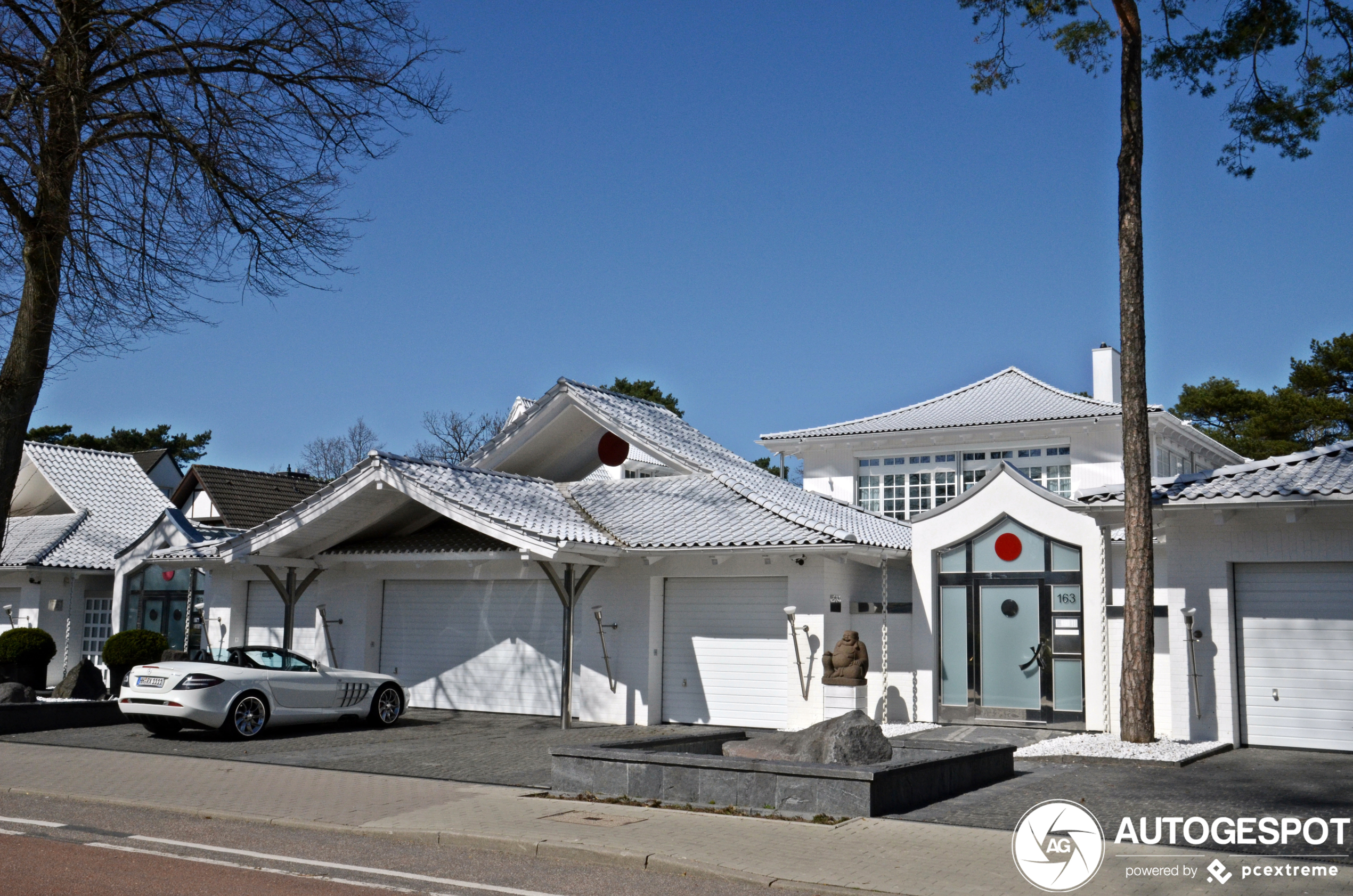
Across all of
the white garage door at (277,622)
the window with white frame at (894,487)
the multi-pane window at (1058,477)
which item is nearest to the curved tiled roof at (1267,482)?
the multi-pane window at (1058,477)

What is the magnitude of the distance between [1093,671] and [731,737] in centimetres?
602

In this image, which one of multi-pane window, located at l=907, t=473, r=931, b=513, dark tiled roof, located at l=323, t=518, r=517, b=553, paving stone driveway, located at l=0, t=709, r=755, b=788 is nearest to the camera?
paving stone driveway, located at l=0, t=709, r=755, b=788

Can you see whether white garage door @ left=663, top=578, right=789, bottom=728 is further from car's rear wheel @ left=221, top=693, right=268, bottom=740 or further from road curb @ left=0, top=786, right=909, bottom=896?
road curb @ left=0, top=786, right=909, bottom=896

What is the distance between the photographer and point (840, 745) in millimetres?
11688

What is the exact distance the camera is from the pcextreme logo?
7.96 m

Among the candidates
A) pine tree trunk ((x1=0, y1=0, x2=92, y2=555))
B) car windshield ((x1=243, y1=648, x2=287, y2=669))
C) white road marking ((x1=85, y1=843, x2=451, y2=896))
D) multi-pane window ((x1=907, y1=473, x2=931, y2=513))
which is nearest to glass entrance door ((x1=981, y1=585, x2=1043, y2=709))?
car windshield ((x1=243, y1=648, x2=287, y2=669))

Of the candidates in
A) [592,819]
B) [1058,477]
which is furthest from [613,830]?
[1058,477]

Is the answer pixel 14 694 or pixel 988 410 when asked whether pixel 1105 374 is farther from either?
pixel 14 694

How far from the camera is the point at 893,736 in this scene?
1658 centimetres

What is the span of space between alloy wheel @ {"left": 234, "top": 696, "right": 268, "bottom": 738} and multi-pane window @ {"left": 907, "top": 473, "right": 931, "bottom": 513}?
1931cm

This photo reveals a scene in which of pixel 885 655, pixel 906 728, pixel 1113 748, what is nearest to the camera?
pixel 1113 748

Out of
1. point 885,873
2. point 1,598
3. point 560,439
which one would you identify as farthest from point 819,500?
point 1,598

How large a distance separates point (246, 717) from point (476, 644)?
5314 mm

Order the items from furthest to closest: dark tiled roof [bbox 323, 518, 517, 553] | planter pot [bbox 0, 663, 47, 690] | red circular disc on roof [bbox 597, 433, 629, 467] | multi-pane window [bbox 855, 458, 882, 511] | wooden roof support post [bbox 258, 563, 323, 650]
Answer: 1. multi-pane window [bbox 855, 458, 882, 511]
2. red circular disc on roof [bbox 597, 433, 629, 467]
3. planter pot [bbox 0, 663, 47, 690]
4. wooden roof support post [bbox 258, 563, 323, 650]
5. dark tiled roof [bbox 323, 518, 517, 553]
